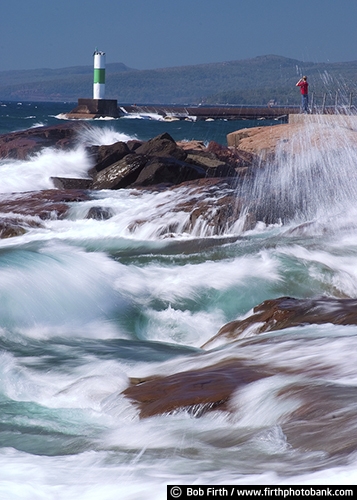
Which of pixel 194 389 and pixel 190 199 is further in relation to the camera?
pixel 190 199

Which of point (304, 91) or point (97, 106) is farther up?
point (304, 91)

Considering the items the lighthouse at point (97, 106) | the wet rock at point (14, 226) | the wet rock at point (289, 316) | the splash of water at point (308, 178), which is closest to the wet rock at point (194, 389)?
the wet rock at point (289, 316)

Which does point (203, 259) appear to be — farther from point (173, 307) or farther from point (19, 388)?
point (19, 388)

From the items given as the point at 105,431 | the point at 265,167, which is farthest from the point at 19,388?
the point at 265,167

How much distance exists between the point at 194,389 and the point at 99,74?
51.7 meters

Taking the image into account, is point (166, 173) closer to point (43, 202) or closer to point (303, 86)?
point (43, 202)

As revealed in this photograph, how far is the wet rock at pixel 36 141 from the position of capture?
20.0 meters

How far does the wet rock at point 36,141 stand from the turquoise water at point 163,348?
6930 millimetres

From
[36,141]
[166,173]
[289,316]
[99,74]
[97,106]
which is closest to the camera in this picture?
[289,316]

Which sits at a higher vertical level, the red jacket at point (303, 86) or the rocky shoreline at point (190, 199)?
the red jacket at point (303, 86)

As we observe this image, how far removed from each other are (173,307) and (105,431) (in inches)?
135

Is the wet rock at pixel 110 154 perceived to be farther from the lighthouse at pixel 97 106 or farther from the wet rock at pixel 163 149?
the lighthouse at pixel 97 106

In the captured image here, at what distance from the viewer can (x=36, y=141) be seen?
20.4 metres

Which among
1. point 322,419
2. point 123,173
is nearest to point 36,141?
point 123,173
